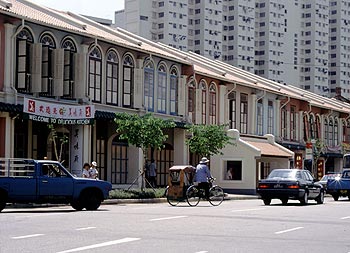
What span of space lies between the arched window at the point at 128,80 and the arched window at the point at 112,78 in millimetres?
622

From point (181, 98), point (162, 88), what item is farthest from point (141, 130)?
point (181, 98)

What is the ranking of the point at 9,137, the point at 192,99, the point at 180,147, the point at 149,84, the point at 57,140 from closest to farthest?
the point at 9,137 < the point at 57,140 < the point at 149,84 < the point at 180,147 < the point at 192,99

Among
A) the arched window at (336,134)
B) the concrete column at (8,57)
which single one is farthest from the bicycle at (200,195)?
the arched window at (336,134)

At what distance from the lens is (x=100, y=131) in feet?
120

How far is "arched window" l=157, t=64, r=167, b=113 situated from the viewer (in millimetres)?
38369

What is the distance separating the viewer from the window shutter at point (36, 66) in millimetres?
30547

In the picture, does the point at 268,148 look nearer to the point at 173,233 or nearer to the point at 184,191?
the point at 184,191

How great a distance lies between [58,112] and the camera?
30844 mm

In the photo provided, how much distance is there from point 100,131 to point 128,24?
77.3 m

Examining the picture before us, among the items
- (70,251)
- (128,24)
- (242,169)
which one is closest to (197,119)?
(242,169)

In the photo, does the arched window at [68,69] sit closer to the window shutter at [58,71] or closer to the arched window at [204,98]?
the window shutter at [58,71]

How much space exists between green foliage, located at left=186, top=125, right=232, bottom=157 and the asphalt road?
54.1ft

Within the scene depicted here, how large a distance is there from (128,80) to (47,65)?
18.7ft

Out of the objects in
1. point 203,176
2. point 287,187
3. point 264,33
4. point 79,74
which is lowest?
point 287,187
